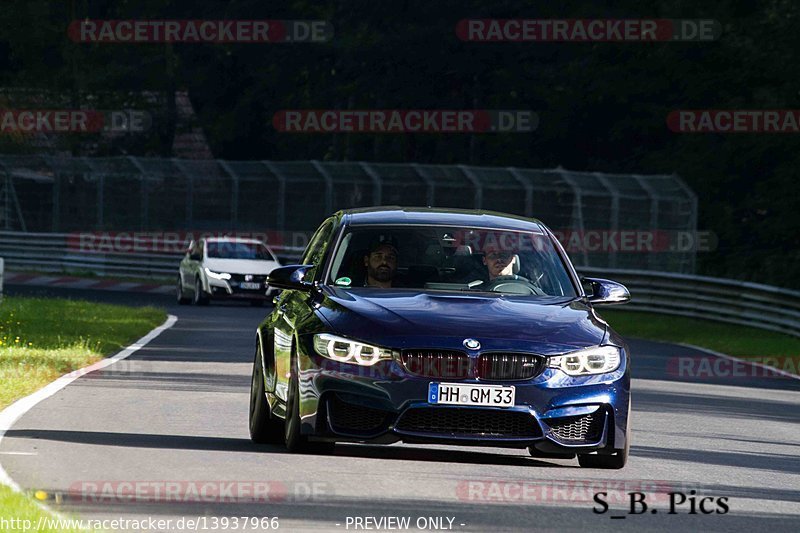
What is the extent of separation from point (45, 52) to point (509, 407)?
69.9m

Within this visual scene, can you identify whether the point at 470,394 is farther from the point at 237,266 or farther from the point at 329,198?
the point at 329,198

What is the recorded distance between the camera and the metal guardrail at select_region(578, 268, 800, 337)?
2923 centimetres

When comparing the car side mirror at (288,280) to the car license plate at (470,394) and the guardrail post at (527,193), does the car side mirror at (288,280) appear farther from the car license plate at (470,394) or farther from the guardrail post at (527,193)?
the guardrail post at (527,193)

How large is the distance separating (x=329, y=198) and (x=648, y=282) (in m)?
10.3

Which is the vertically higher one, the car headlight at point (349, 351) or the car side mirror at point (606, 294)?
the car side mirror at point (606, 294)

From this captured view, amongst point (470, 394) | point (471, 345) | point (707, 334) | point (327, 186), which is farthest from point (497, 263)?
point (327, 186)

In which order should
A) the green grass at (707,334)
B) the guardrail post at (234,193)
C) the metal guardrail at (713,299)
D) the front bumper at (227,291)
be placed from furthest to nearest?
the guardrail post at (234,193) < the front bumper at (227,291) < the metal guardrail at (713,299) < the green grass at (707,334)

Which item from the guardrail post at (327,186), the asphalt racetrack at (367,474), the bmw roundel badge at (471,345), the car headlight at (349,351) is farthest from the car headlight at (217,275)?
the bmw roundel badge at (471,345)

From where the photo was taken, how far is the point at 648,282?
34.8 metres

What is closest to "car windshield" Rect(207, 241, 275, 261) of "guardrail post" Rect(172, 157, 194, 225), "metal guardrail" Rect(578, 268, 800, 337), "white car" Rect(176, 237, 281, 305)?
"white car" Rect(176, 237, 281, 305)

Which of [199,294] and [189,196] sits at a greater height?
[189,196]

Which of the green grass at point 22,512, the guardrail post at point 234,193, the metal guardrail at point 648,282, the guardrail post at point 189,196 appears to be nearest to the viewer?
the green grass at point 22,512

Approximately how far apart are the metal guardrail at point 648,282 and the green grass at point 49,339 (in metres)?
9.19

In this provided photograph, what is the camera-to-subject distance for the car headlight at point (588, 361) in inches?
418
